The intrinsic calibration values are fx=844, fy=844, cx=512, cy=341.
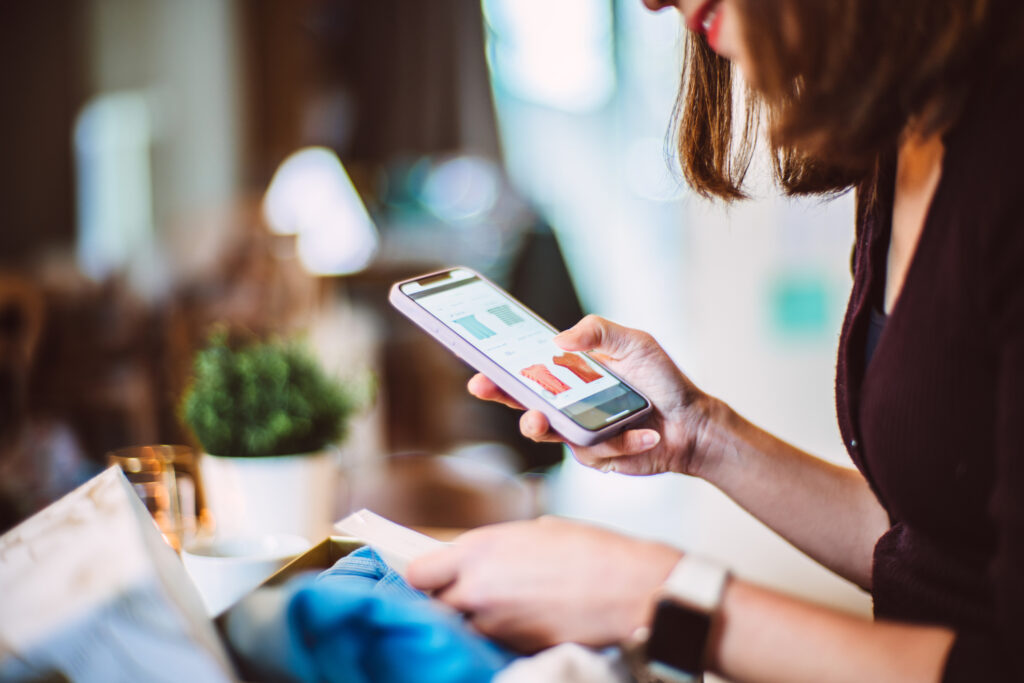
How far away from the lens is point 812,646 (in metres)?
Answer: 0.51

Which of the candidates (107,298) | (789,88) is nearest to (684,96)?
(789,88)

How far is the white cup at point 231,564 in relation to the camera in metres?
0.66

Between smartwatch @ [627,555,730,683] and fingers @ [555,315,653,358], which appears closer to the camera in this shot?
smartwatch @ [627,555,730,683]

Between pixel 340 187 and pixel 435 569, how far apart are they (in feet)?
12.3

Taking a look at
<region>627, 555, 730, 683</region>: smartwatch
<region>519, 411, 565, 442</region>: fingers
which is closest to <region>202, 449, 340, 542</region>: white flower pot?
<region>519, 411, 565, 442</region>: fingers

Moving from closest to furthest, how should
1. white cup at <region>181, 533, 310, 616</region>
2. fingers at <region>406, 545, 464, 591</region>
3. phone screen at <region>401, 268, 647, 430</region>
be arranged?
fingers at <region>406, 545, 464, 591</region>, white cup at <region>181, 533, 310, 616</region>, phone screen at <region>401, 268, 647, 430</region>

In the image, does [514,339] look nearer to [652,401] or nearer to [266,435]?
[652,401]

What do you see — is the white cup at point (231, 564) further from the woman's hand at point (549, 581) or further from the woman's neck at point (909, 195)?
the woman's neck at point (909, 195)

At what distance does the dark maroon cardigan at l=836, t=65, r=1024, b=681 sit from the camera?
0.48m

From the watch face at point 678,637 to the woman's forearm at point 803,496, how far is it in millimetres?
315

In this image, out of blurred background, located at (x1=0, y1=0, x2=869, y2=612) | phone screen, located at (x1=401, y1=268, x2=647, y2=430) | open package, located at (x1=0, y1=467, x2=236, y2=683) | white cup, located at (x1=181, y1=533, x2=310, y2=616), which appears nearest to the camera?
open package, located at (x1=0, y1=467, x2=236, y2=683)

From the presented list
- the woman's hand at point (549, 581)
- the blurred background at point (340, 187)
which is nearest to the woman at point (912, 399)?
the woman's hand at point (549, 581)

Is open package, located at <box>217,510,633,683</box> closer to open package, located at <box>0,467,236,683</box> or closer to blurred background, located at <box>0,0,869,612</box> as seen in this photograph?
open package, located at <box>0,467,236,683</box>

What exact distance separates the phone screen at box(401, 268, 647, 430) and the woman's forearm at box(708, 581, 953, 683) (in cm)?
25
